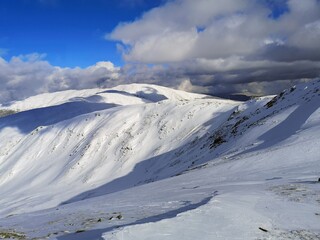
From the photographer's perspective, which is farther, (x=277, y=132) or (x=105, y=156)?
(x=105, y=156)

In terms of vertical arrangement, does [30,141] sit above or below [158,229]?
above

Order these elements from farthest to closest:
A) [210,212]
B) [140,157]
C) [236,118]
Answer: [140,157], [236,118], [210,212]

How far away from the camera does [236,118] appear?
62.5 metres

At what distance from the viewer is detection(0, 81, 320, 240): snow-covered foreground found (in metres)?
9.09

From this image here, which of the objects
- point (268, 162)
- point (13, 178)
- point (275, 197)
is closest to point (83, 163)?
point (13, 178)

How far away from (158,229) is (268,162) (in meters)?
17.2

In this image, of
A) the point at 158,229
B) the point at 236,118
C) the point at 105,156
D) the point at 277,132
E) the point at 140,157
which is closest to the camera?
the point at 158,229

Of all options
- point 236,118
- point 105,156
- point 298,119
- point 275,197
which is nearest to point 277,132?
point 298,119

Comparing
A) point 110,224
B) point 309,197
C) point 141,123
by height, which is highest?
point 141,123

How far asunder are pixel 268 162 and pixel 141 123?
206ft

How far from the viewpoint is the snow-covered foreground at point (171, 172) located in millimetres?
9086

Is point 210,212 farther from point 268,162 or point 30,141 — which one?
point 30,141

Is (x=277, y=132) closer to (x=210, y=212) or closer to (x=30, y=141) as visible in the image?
(x=210, y=212)

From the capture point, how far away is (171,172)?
170 ft
